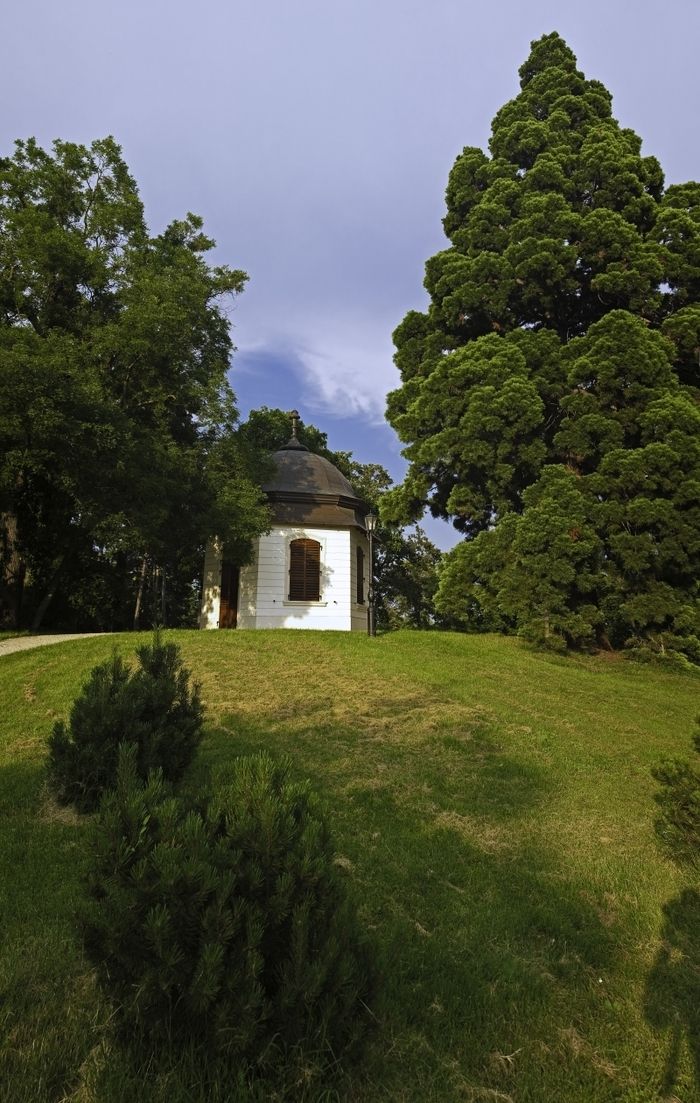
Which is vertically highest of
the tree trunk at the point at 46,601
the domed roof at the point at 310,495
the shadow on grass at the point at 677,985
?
the domed roof at the point at 310,495

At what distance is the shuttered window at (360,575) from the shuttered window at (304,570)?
1.92 m

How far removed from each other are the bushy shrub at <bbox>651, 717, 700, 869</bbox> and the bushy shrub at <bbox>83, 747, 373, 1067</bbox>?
412 cm

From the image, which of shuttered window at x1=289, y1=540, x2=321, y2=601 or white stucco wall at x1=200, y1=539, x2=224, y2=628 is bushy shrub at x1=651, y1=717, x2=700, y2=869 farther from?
white stucco wall at x1=200, y1=539, x2=224, y2=628

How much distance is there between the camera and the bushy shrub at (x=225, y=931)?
8.09 ft

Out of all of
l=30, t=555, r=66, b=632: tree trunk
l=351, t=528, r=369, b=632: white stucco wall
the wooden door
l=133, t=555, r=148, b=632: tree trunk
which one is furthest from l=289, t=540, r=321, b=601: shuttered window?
l=133, t=555, r=148, b=632: tree trunk

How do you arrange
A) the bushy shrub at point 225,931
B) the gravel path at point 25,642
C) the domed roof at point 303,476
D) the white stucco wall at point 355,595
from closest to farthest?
the bushy shrub at point 225,931 → the gravel path at point 25,642 → the white stucco wall at point 355,595 → the domed roof at point 303,476

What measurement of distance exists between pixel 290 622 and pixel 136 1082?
1870 centimetres

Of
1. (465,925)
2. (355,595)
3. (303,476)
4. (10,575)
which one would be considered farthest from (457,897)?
(303,476)

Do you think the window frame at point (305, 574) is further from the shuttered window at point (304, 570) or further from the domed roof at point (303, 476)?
the domed roof at point (303, 476)

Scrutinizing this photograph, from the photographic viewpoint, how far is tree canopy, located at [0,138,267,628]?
609 inches

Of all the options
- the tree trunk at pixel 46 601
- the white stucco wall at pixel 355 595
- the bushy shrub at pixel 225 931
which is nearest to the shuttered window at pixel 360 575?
the white stucco wall at pixel 355 595

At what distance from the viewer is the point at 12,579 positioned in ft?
61.5

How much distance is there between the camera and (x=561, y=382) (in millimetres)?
18641

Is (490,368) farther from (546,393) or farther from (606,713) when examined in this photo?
(606,713)
